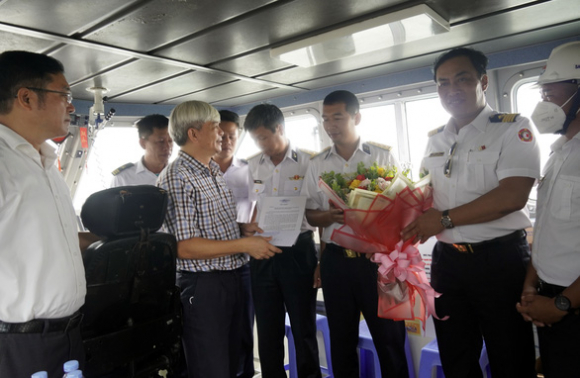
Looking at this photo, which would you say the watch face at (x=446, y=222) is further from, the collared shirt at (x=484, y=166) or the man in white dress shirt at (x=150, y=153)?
the man in white dress shirt at (x=150, y=153)

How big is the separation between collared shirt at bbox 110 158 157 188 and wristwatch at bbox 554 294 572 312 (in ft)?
10.8

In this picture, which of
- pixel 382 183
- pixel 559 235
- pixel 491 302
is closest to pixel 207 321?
pixel 382 183

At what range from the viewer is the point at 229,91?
4.92 meters

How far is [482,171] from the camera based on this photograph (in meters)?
2.22

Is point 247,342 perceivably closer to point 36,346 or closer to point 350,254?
point 350,254

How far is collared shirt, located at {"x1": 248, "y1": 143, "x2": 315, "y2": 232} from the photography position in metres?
3.21

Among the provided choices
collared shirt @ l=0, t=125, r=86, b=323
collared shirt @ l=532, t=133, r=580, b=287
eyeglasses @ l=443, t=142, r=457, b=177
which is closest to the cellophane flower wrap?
eyeglasses @ l=443, t=142, r=457, b=177

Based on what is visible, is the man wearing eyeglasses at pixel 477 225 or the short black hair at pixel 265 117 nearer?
the man wearing eyeglasses at pixel 477 225

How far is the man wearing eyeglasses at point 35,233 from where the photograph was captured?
1.67 m

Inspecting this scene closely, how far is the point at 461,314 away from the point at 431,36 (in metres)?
2.09

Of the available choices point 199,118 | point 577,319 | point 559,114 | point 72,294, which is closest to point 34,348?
point 72,294

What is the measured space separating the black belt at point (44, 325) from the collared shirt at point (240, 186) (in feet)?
5.93

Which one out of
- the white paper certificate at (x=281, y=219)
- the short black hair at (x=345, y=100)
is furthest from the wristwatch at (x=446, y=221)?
the short black hair at (x=345, y=100)

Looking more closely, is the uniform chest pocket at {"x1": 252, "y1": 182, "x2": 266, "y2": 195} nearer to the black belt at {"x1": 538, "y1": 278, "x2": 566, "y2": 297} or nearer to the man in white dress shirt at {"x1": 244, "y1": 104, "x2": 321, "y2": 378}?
the man in white dress shirt at {"x1": 244, "y1": 104, "x2": 321, "y2": 378}
